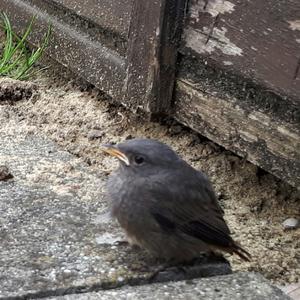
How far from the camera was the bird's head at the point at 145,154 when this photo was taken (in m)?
2.65

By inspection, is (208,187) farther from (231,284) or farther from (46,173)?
(46,173)

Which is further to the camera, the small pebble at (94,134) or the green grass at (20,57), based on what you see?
the green grass at (20,57)

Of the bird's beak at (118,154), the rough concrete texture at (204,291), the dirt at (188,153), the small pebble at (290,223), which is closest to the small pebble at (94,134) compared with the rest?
the dirt at (188,153)

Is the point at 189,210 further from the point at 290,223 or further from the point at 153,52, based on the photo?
the point at 153,52

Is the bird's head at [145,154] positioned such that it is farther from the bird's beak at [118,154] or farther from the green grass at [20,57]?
the green grass at [20,57]

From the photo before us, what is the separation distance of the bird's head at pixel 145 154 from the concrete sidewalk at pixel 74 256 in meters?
0.30

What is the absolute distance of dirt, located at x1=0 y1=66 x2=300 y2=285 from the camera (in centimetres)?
311

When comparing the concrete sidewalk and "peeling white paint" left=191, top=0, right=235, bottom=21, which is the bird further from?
"peeling white paint" left=191, top=0, right=235, bottom=21

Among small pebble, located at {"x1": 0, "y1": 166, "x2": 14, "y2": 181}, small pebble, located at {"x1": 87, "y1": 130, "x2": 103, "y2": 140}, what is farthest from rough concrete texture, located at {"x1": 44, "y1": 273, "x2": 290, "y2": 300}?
small pebble, located at {"x1": 87, "y1": 130, "x2": 103, "y2": 140}

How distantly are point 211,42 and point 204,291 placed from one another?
4.22 ft

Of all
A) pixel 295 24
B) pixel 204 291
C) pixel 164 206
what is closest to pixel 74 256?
pixel 164 206

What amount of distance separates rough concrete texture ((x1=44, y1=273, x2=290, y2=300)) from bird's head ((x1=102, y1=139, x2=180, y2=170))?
0.40 meters

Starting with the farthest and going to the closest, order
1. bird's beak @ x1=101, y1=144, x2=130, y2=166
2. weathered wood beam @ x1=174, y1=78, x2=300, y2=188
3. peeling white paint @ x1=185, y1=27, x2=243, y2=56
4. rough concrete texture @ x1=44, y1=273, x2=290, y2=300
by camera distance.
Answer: peeling white paint @ x1=185, y1=27, x2=243, y2=56 → weathered wood beam @ x1=174, y1=78, x2=300, y2=188 → bird's beak @ x1=101, y1=144, x2=130, y2=166 → rough concrete texture @ x1=44, y1=273, x2=290, y2=300

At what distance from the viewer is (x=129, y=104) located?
154 inches
